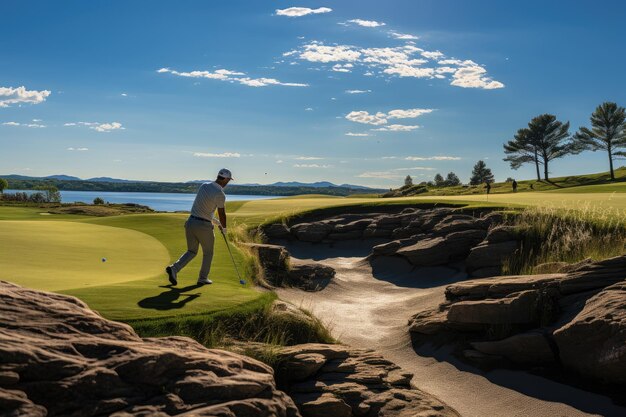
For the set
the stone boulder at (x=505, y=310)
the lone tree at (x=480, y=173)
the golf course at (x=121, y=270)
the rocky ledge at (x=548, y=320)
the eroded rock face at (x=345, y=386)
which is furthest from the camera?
the lone tree at (x=480, y=173)

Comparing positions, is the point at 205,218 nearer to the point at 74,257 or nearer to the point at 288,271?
the point at 74,257

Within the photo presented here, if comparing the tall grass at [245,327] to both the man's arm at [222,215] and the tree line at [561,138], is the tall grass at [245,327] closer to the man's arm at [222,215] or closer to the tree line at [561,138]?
the man's arm at [222,215]

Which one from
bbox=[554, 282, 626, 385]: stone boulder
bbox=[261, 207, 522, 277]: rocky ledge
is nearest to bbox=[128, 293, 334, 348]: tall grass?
bbox=[554, 282, 626, 385]: stone boulder

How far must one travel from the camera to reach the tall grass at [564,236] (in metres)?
16.5

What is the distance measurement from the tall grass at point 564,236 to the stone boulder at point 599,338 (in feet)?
18.0

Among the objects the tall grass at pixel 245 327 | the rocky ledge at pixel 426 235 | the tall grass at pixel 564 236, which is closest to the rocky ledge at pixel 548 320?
the tall grass at pixel 245 327

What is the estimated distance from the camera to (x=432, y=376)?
1116cm

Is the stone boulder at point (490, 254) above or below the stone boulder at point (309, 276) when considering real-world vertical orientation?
above

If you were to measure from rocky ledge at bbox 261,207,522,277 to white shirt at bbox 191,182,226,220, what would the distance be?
34.8 feet

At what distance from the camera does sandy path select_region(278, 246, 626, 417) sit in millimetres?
9320

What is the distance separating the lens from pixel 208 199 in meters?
11.3

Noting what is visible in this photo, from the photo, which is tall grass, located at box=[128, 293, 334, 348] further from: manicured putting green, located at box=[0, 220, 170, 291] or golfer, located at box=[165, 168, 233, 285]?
manicured putting green, located at box=[0, 220, 170, 291]

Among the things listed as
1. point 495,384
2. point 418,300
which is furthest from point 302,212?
point 495,384

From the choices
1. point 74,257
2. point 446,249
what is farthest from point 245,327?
point 446,249
